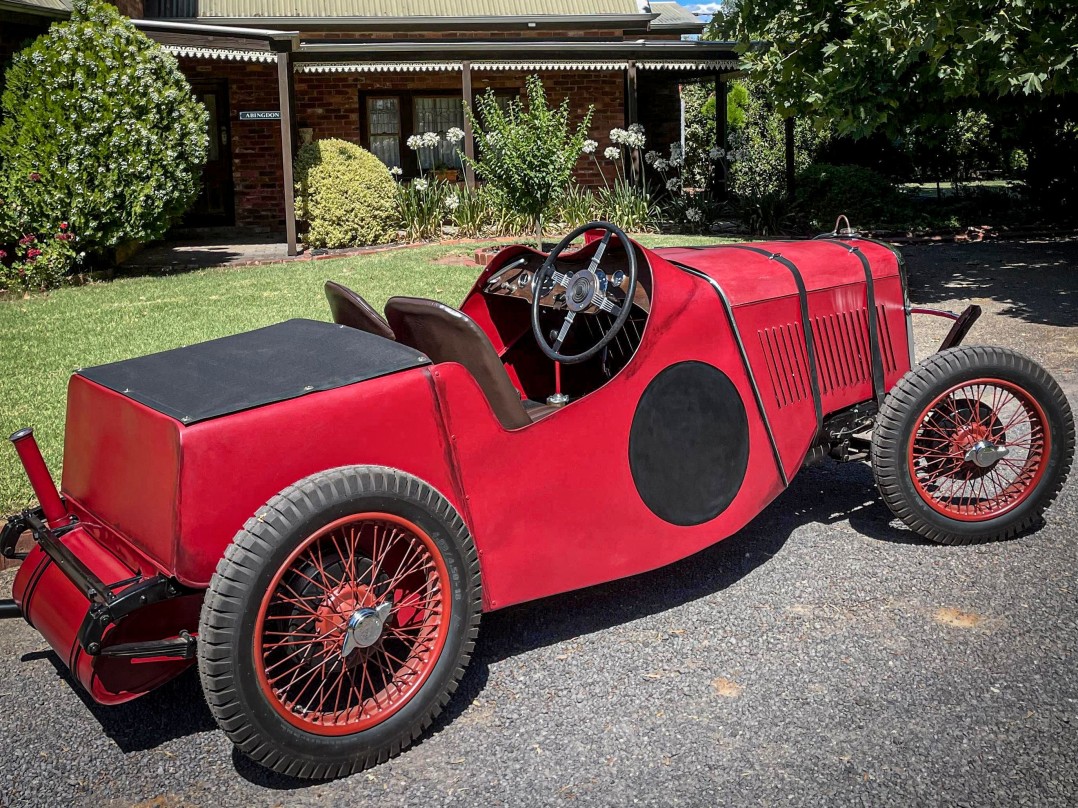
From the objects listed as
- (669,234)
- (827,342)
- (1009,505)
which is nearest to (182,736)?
(827,342)

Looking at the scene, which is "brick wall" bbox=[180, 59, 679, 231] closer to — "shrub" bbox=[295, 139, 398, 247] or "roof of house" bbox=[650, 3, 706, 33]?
"shrub" bbox=[295, 139, 398, 247]

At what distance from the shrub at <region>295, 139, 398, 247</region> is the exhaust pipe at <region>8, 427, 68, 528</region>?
473 inches

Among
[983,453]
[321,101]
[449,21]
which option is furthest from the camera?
[449,21]

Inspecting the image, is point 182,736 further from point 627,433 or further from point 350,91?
point 350,91

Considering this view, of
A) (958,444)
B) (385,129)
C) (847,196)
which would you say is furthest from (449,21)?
(958,444)

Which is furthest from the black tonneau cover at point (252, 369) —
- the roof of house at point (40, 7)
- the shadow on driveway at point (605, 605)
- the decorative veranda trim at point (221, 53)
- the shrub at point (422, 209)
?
the shrub at point (422, 209)

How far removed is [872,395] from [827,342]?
41 centimetres

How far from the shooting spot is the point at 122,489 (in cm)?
313

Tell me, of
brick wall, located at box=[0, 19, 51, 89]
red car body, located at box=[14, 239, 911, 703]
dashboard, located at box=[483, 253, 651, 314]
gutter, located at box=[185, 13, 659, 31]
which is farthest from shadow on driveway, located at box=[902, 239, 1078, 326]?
brick wall, located at box=[0, 19, 51, 89]

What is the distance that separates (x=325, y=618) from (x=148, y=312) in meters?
7.93

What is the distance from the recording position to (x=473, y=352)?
3332mm

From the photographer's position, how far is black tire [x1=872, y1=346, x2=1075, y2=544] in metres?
4.12

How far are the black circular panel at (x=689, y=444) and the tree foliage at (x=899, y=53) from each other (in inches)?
252

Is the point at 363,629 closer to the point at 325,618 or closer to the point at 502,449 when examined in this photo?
the point at 325,618
